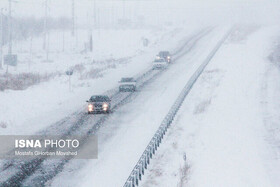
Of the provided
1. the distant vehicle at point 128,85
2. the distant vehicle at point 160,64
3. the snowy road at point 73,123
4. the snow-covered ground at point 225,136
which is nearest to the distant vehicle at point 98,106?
the snowy road at point 73,123

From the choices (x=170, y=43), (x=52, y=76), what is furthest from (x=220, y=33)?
(x=52, y=76)

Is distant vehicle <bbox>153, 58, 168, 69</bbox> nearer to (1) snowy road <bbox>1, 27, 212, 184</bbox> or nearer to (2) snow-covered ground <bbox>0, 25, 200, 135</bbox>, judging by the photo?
(2) snow-covered ground <bbox>0, 25, 200, 135</bbox>

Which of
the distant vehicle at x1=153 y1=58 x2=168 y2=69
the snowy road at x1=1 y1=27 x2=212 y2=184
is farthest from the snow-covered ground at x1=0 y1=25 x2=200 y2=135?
the distant vehicle at x1=153 y1=58 x2=168 y2=69

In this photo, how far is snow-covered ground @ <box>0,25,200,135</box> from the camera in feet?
93.9

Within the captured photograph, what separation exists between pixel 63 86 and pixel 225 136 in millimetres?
21922

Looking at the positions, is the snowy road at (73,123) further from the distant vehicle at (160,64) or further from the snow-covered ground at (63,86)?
the distant vehicle at (160,64)

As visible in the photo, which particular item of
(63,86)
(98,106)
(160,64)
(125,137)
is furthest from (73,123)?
(160,64)

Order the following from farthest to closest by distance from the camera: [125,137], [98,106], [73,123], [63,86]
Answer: [63,86] < [98,106] < [73,123] < [125,137]

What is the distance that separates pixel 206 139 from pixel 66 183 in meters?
9.51

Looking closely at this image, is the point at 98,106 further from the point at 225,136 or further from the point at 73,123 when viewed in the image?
the point at 225,136

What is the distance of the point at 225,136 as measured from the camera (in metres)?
24.3

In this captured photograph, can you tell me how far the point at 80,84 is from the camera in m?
43.1

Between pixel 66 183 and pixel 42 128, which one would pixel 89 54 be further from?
pixel 66 183

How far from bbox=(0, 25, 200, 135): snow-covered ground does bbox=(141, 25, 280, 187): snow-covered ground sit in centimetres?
890
